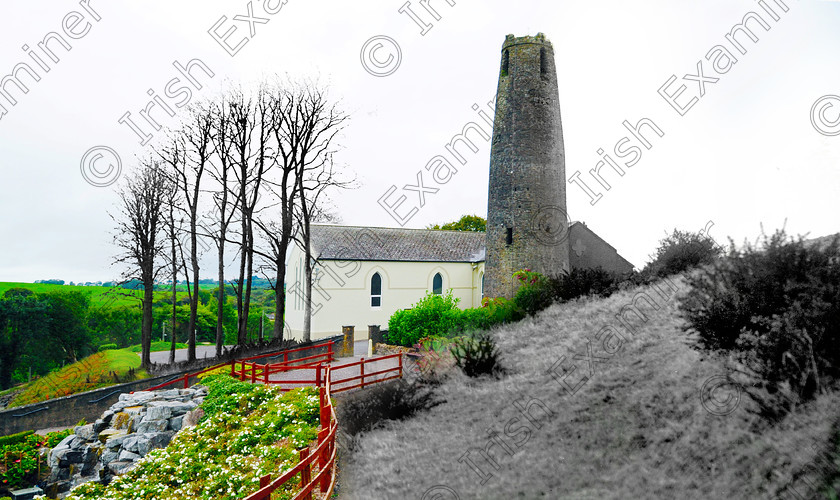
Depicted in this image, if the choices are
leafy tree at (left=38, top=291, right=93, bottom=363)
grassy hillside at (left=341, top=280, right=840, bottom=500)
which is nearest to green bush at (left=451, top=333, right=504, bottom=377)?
grassy hillside at (left=341, top=280, right=840, bottom=500)

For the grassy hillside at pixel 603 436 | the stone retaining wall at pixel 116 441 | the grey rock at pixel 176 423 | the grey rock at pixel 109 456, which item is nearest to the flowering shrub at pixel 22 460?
the stone retaining wall at pixel 116 441

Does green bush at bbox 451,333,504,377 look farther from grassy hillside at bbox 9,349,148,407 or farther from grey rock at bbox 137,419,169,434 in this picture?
grassy hillside at bbox 9,349,148,407

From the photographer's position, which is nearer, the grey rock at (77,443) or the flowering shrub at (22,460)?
the grey rock at (77,443)

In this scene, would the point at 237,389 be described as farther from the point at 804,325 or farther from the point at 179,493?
the point at 804,325

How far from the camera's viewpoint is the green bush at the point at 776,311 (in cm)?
628

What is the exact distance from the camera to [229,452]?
10.7m

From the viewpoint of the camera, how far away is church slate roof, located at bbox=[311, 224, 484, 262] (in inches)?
1139

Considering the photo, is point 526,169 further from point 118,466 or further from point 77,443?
point 77,443

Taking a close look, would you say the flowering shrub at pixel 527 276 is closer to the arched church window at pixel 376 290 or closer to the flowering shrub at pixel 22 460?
the arched church window at pixel 376 290

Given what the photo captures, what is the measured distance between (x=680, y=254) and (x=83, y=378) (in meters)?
25.2

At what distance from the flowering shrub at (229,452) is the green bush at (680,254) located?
12896 millimetres

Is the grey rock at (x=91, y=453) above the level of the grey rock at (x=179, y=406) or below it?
below

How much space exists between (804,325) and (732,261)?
1.57 metres

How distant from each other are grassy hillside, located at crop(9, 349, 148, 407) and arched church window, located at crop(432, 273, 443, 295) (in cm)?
1594
